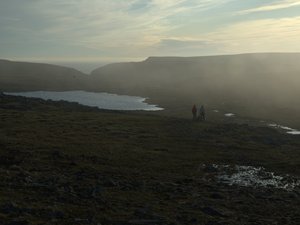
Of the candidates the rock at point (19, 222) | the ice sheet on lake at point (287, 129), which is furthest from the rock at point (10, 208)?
the ice sheet on lake at point (287, 129)

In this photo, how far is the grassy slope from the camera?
21.0 metres

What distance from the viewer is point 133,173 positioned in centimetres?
3053

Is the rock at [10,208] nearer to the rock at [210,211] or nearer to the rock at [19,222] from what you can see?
the rock at [19,222]

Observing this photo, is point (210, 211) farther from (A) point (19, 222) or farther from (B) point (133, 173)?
(A) point (19, 222)

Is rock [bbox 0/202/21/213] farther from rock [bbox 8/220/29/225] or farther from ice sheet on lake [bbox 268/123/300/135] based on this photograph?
ice sheet on lake [bbox 268/123/300/135]

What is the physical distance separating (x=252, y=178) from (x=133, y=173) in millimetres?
8981

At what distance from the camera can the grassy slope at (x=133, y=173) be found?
21.0m

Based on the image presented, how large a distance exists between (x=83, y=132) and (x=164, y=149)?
1284cm

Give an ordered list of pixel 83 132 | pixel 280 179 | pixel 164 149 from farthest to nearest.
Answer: pixel 83 132 < pixel 164 149 < pixel 280 179

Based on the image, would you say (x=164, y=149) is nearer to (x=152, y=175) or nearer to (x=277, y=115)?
(x=152, y=175)

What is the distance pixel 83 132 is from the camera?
169 feet

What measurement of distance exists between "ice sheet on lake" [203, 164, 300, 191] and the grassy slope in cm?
155

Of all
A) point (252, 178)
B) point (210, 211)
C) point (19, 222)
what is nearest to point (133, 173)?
point (252, 178)

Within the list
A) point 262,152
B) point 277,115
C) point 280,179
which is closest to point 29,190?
point 280,179
